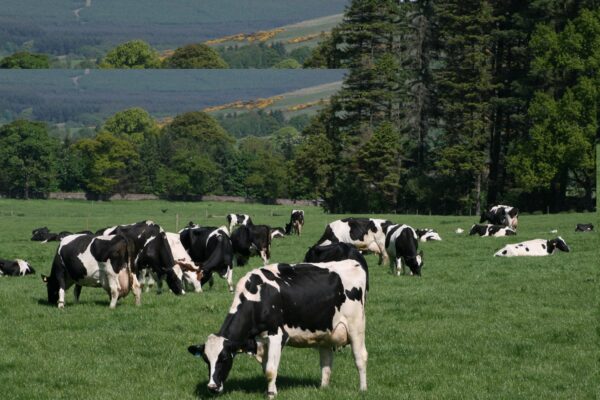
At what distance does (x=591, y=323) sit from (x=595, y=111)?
177 feet

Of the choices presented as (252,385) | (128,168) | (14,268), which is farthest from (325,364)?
(128,168)

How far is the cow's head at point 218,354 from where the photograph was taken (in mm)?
13961

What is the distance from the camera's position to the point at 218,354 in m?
13.9

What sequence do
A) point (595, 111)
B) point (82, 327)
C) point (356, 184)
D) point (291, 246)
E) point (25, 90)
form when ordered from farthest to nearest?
1. point (25, 90)
2. point (356, 184)
3. point (595, 111)
4. point (291, 246)
5. point (82, 327)

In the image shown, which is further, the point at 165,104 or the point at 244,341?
the point at 165,104

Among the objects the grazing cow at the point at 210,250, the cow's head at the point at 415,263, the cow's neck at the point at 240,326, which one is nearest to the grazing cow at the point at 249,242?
the grazing cow at the point at 210,250

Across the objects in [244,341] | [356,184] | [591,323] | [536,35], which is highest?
[536,35]

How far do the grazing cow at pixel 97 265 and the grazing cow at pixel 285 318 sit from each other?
886cm

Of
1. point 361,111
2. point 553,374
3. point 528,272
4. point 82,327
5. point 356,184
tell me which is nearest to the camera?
point 553,374

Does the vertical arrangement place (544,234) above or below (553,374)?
below

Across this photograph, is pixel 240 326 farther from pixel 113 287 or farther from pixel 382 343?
pixel 113 287

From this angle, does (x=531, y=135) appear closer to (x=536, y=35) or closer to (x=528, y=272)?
(x=536, y=35)

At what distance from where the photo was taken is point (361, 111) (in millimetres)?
99812

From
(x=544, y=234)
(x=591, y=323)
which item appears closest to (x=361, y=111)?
(x=544, y=234)
